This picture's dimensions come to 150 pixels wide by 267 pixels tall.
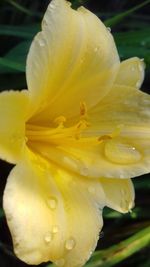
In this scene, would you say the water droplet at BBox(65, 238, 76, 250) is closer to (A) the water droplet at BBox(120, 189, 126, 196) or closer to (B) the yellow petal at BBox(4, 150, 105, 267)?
(B) the yellow petal at BBox(4, 150, 105, 267)

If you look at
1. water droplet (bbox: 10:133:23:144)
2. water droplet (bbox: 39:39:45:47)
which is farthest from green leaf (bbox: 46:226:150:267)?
water droplet (bbox: 39:39:45:47)

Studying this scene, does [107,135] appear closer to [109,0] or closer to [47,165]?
[47,165]

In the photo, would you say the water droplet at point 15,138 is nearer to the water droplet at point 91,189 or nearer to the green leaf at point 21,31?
the water droplet at point 91,189

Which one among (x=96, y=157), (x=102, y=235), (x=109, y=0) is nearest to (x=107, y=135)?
(x=96, y=157)

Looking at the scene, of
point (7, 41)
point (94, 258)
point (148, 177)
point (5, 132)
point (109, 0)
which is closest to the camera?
point (5, 132)

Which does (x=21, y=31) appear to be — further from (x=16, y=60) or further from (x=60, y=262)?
(x=60, y=262)

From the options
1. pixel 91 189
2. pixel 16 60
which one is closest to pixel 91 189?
pixel 91 189

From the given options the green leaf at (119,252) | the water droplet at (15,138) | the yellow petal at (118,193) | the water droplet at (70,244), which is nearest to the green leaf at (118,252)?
the green leaf at (119,252)
